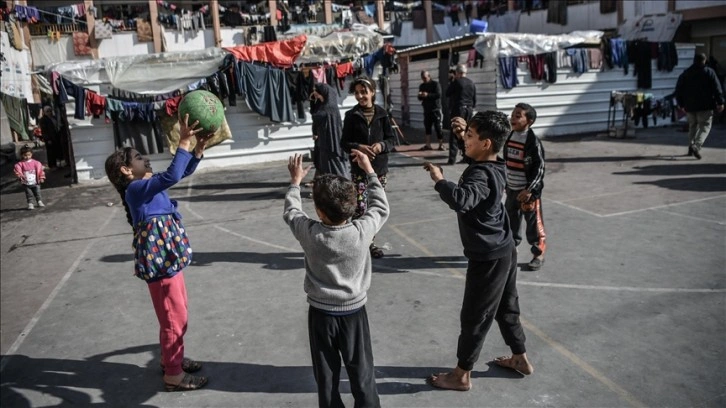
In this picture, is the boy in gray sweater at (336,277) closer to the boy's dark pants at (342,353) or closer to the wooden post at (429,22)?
the boy's dark pants at (342,353)

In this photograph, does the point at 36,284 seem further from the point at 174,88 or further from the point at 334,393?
the point at 174,88

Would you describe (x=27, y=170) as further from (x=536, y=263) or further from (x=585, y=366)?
(x=585, y=366)

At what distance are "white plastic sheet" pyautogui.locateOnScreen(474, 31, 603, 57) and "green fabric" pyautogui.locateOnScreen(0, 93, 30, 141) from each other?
47.5 feet

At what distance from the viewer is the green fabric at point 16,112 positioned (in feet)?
55.6

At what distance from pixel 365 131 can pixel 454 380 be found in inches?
114

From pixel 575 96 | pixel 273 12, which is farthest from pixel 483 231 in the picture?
pixel 273 12

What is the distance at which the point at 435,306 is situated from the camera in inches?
186

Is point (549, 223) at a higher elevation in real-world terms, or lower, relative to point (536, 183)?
lower

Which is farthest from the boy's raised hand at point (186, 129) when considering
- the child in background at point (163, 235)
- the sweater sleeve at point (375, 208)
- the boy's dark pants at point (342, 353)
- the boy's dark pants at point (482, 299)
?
the boy's dark pants at point (482, 299)

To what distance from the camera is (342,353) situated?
2.87m

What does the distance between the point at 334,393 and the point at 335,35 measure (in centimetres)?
1176

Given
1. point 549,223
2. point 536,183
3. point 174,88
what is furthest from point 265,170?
point 536,183

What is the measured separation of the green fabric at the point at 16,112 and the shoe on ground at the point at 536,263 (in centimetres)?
1766

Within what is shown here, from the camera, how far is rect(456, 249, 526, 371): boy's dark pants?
322 cm
